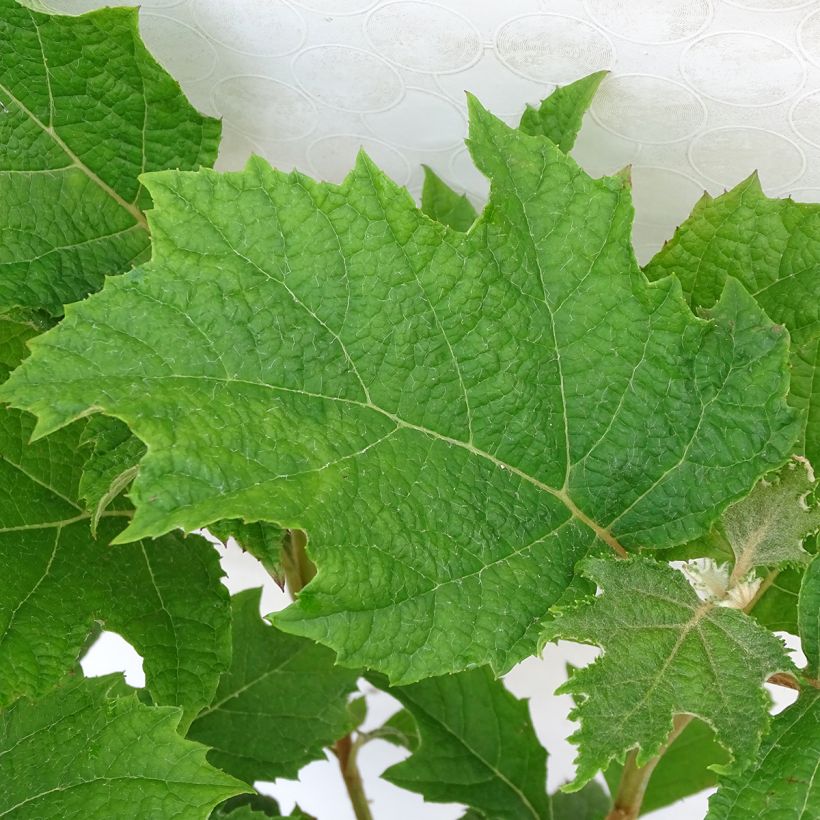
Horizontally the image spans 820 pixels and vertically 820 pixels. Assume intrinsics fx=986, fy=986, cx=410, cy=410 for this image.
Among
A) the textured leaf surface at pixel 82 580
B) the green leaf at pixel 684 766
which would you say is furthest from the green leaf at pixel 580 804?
the textured leaf surface at pixel 82 580

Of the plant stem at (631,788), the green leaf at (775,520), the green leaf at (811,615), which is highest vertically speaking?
the green leaf at (775,520)

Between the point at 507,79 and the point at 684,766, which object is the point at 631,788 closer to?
the point at 684,766

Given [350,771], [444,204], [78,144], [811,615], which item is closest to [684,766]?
[350,771]

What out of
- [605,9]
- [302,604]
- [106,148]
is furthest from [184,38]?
[302,604]

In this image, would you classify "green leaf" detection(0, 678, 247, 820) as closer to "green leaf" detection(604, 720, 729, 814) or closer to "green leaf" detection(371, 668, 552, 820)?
"green leaf" detection(371, 668, 552, 820)

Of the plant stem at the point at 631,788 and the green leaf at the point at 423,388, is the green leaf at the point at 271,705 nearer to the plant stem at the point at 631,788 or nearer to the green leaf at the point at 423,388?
the plant stem at the point at 631,788
